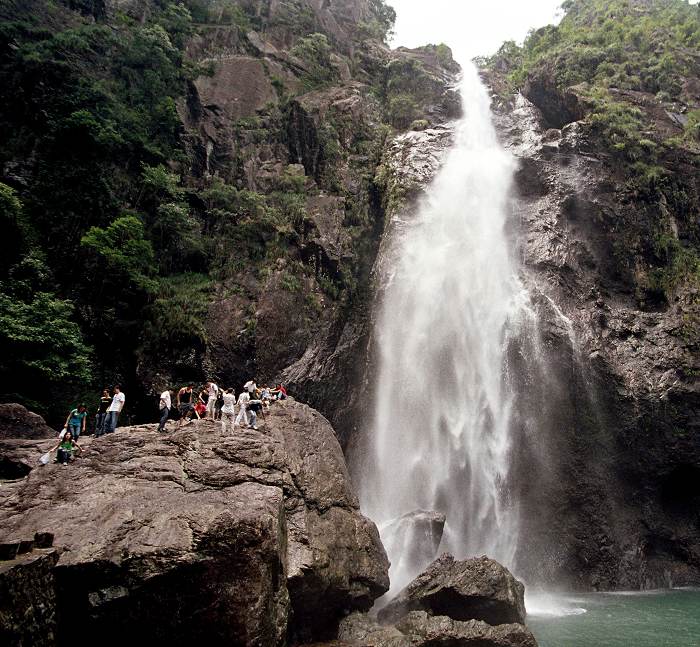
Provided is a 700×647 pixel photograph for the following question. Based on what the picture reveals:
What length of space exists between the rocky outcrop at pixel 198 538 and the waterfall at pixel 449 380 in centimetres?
454

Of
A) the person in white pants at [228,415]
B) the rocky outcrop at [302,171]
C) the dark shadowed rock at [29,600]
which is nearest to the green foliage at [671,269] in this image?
the rocky outcrop at [302,171]

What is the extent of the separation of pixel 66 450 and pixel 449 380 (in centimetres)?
1447

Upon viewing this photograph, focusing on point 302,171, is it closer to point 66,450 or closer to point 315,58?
point 315,58

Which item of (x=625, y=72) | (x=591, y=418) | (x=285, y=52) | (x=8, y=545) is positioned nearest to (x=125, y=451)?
(x=8, y=545)

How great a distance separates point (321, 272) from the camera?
22.9 metres

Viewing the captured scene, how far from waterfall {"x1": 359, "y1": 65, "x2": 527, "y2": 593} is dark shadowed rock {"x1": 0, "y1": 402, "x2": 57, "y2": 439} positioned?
34.9ft

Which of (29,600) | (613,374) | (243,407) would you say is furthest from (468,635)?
(613,374)

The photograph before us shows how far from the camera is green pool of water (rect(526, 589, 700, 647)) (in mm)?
11438

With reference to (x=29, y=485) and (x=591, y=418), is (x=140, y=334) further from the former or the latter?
(x=591, y=418)

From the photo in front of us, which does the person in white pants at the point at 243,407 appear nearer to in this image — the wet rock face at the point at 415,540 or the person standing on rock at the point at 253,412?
the person standing on rock at the point at 253,412

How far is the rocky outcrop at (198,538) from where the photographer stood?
7527 mm

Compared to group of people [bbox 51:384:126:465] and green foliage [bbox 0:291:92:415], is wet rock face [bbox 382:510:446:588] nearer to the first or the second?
group of people [bbox 51:384:126:465]

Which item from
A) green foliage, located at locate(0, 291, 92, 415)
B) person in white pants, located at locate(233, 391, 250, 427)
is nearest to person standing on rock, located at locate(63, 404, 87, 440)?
person in white pants, located at locate(233, 391, 250, 427)

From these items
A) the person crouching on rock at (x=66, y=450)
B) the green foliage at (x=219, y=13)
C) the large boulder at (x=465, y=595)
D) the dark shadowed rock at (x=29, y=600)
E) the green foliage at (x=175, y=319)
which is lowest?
the large boulder at (x=465, y=595)
